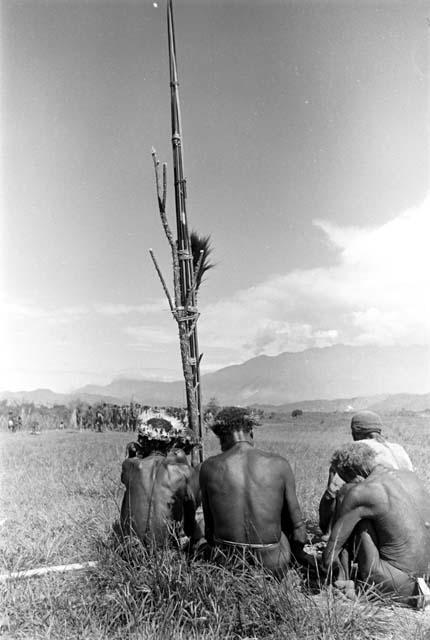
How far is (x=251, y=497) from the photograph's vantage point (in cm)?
377

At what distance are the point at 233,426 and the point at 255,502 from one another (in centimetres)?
58

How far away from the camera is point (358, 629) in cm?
297

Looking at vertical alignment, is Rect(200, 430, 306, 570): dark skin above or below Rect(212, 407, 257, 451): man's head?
below

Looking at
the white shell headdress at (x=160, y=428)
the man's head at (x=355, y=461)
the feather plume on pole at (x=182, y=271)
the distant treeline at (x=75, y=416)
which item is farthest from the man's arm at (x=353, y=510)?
the distant treeline at (x=75, y=416)

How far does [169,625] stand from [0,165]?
411 centimetres

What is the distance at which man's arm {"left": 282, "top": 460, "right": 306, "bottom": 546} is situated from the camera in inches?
150

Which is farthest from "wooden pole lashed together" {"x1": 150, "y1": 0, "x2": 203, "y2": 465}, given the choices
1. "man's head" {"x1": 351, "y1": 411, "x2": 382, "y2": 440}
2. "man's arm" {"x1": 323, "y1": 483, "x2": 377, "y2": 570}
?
"man's arm" {"x1": 323, "y1": 483, "x2": 377, "y2": 570}

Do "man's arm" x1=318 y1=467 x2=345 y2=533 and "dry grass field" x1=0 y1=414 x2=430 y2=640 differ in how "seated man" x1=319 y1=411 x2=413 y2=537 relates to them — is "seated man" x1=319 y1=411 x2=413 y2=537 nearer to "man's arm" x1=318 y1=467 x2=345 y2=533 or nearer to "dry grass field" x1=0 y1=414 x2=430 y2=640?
"man's arm" x1=318 y1=467 x2=345 y2=533

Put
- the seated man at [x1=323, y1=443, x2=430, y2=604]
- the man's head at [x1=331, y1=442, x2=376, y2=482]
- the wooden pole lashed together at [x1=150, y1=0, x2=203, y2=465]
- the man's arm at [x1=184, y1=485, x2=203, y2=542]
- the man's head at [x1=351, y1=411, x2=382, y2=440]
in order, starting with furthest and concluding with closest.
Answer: the wooden pole lashed together at [x1=150, y1=0, x2=203, y2=465] → the man's head at [x1=351, y1=411, x2=382, y2=440] → the man's arm at [x1=184, y1=485, x2=203, y2=542] → the man's head at [x1=331, y1=442, x2=376, y2=482] → the seated man at [x1=323, y1=443, x2=430, y2=604]

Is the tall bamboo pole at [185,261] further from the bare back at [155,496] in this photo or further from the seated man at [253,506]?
the seated man at [253,506]

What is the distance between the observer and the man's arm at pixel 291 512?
3.81 m

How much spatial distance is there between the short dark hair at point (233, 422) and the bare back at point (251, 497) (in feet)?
0.60

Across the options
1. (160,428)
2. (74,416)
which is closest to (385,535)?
(160,428)

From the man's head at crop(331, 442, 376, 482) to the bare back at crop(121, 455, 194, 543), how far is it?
1296 millimetres
